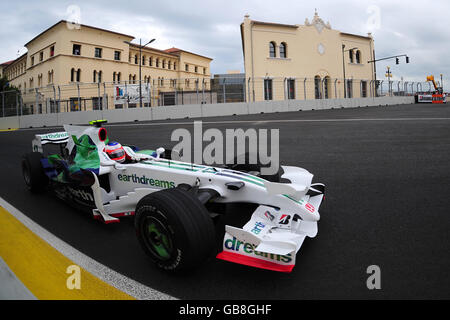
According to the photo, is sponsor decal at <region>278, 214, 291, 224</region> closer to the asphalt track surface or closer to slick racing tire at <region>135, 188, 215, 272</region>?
the asphalt track surface

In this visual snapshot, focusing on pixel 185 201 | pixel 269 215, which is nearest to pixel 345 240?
pixel 269 215

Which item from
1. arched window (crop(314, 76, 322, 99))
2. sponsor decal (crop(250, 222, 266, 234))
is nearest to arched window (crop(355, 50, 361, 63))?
arched window (crop(314, 76, 322, 99))

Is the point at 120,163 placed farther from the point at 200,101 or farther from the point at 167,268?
the point at 200,101

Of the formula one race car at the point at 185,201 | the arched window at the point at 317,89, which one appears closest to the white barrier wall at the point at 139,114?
the arched window at the point at 317,89

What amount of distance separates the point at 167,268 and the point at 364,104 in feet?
109

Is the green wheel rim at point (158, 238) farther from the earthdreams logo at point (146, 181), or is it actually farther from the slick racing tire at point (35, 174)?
the slick racing tire at point (35, 174)

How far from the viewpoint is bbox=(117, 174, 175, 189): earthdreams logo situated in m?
3.07

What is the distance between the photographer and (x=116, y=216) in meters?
3.33

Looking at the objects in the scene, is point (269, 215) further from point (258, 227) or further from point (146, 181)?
point (146, 181)

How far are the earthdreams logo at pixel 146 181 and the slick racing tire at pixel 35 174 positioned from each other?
2.01 metres

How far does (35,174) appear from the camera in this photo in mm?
4719

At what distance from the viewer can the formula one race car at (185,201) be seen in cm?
226

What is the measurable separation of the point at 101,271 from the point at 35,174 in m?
3.00
